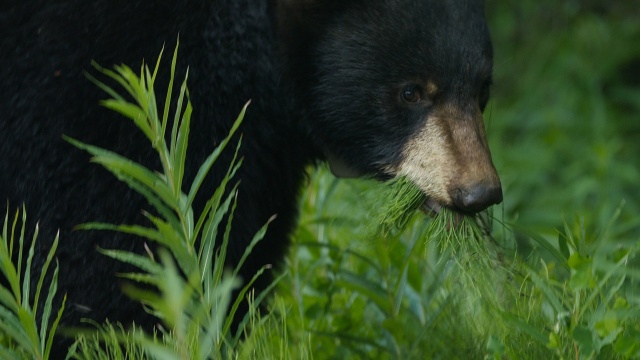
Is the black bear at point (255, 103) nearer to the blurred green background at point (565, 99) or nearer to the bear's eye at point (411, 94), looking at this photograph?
the bear's eye at point (411, 94)

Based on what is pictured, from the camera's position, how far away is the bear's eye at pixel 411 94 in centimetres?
372

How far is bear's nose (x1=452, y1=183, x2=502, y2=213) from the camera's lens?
3.49 metres

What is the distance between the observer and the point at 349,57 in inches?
149

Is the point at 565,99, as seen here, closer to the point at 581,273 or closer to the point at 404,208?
the point at 404,208

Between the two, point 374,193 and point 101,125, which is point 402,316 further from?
point 101,125

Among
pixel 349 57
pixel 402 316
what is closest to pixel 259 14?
pixel 349 57

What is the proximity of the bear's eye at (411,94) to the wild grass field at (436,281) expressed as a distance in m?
0.34

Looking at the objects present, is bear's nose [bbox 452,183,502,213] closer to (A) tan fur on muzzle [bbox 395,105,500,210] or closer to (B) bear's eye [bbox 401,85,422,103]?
(A) tan fur on muzzle [bbox 395,105,500,210]

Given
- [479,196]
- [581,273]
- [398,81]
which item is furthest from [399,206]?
[581,273]

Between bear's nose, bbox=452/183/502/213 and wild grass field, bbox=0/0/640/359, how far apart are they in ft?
0.28

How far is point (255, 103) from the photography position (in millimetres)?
3799

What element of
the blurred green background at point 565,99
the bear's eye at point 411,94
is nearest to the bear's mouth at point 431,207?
the bear's eye at point 411,94

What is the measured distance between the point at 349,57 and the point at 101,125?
826 mm

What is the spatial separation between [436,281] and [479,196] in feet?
1.75
